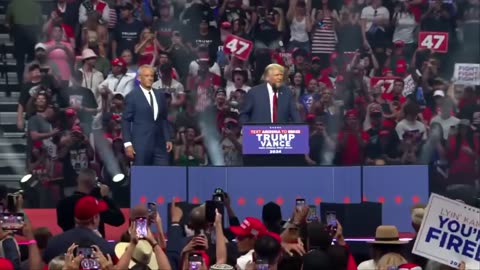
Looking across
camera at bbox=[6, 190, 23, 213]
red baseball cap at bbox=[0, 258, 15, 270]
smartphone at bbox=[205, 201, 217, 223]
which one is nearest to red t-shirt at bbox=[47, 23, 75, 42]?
camera at bbox=[6, 190, 23, 213]

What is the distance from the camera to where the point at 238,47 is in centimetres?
2445

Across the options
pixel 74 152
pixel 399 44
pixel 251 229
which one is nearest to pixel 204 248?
pixel 251 229

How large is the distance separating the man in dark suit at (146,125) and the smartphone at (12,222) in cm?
652

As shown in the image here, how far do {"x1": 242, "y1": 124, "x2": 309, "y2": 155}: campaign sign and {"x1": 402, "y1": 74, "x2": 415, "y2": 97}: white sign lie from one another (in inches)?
259

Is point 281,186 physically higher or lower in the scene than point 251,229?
lower

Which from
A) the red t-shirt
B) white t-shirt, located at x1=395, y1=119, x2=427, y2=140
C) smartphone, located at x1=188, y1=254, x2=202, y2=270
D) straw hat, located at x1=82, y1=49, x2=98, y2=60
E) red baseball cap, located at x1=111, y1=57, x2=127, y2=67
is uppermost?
the red t-shirt

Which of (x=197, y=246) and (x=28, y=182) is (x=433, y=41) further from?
(x=197, y=246)

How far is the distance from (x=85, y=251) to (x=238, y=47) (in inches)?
568

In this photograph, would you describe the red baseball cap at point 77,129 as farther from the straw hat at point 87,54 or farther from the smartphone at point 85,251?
the smartphone at point 85,251

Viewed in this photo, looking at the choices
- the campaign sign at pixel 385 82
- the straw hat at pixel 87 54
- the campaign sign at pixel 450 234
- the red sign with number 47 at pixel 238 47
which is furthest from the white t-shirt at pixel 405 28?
the campaign sign at pixel 450 234

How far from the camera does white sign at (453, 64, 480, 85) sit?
24859mm

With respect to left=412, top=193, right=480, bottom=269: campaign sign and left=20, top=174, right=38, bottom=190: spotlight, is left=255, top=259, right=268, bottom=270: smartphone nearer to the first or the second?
left=412, top=193, right=480, bottom=269: campaign sign

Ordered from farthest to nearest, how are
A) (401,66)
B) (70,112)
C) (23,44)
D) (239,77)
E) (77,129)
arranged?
1. (401,66)
2. (23,44)
3. (239,77)
4. (70,112)
5. (77,129)

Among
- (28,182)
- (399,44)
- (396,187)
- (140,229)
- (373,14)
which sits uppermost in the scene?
(373,14)
